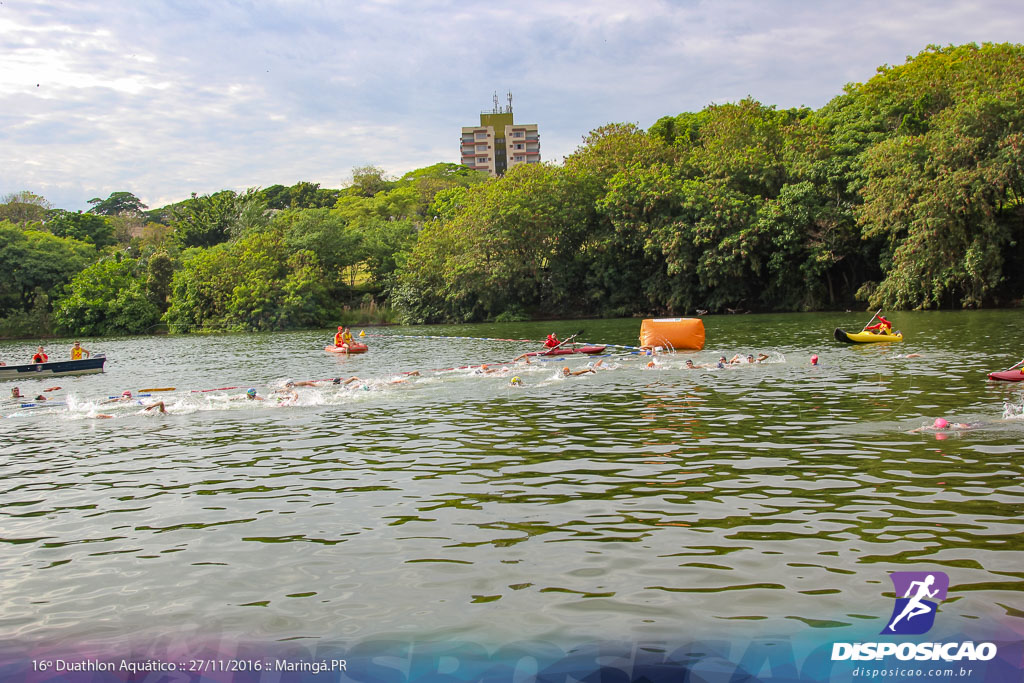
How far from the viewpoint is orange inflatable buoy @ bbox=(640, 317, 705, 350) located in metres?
27.5

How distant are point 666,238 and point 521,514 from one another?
5216 centimetres

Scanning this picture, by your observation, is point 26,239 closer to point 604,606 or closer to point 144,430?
point 144,430

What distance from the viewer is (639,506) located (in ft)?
27.3

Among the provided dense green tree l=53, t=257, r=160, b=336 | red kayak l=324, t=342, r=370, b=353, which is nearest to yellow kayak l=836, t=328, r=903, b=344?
red kayak l=324, t=342, r=370, b=353

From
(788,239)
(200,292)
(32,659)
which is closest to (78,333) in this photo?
(200,292)

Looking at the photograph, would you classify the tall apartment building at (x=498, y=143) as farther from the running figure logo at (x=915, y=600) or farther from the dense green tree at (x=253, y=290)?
the running figure logo at (x=915, y=600)

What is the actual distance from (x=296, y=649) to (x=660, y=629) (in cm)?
265

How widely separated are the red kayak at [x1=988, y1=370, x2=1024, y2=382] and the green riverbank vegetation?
3086 cm

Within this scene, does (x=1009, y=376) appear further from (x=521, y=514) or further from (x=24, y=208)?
(x=24, y=208)

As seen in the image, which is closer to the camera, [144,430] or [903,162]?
[144,430]

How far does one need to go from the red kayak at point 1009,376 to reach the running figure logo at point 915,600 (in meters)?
11.9

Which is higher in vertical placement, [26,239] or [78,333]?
[26,239]

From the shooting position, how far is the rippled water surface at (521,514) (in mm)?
5922

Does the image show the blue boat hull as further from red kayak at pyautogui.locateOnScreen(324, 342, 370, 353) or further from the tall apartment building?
the tall apartment building
